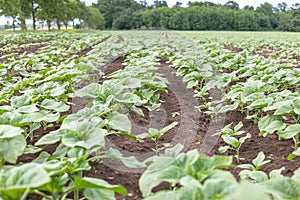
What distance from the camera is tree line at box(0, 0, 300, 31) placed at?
35.0 meters

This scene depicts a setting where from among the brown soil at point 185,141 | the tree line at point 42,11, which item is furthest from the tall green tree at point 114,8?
the brown soil at point 185,141

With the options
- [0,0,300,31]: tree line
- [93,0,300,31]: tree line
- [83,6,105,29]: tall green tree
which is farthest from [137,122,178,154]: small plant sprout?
[83,6,105,29]: tall green tree

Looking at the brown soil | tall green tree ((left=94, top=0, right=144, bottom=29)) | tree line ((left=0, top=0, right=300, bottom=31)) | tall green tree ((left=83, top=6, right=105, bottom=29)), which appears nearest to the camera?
the brown soil

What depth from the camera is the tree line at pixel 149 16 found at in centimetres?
3500

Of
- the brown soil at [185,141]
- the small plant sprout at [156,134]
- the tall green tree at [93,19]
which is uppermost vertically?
the tall green tree at [93,19]

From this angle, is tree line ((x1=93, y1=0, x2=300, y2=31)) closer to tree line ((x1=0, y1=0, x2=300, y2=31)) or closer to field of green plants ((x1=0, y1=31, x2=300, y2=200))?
tree line ((x1=0, y1=0, x2=300, y2=31))

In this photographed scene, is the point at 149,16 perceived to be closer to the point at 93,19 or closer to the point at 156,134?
the point at 93,19

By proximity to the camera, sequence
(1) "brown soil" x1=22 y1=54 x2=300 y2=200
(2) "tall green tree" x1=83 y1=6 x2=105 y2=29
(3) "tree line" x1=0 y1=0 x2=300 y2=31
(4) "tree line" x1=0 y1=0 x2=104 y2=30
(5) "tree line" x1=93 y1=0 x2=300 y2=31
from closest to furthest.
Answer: (1) "brown soil" x1=22 y1=54 x2=300 y2=200
(4) "tree line" x1=0 y1=0 x2=104 y2=30
(3) "tree line" x1=0 y1=0 x2=300 y2=31
(5) "tree line" x1=93 y1=0 x2=300 y2=31
(2) "tall green tree" x1=83 y1=6 x2=105 y2=29

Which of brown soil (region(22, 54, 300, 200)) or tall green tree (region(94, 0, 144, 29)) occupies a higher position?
tall green tree (region(94, 0, 144, 29))

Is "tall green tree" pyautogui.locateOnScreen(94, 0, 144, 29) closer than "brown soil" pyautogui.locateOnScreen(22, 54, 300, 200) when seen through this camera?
No

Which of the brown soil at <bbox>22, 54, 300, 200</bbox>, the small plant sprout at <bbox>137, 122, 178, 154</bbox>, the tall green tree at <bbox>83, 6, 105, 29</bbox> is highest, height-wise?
the tall green tree at <bbox>83, 6, 105, 29</bbox>

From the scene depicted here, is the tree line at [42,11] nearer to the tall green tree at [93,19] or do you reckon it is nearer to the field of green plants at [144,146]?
the tall green tree at [93,19]

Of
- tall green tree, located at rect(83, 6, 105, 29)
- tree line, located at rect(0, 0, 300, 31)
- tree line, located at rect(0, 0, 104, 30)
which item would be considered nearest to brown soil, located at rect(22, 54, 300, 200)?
tree line, located at rect(0, 0, 104, 30)

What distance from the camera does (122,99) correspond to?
9.10 ft
